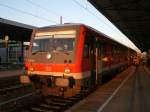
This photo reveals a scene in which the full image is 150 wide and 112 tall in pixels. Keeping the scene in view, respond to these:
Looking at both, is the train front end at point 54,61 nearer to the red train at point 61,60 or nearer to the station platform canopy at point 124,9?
the red train at point 61,60

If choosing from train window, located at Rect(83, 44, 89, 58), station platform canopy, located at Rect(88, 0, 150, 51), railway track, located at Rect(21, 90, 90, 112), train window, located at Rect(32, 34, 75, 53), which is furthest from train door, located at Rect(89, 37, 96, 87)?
station platform canopy, located at Rect(88, 0, 150, 51)

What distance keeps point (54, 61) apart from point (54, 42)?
31.4 inches

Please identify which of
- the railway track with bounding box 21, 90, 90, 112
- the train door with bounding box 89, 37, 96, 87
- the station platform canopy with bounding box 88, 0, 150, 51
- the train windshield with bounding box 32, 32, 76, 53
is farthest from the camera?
the station platform canopy with bounding box 88, 0, 150, 51

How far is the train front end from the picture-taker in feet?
39.8

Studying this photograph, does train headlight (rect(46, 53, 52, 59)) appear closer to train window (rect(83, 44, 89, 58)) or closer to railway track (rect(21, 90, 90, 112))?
train window (rect(83, 44, 89, 58))

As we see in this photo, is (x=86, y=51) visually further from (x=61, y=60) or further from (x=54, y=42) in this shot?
(x=54, y=42)

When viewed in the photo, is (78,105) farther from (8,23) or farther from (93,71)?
(8,23)

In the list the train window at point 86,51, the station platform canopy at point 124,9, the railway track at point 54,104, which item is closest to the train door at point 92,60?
the train window at point 86,51

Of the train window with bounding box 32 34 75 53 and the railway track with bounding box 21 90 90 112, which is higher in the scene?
the train window with bounding box 32 34 75 53

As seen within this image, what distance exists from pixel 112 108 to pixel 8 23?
24.9m

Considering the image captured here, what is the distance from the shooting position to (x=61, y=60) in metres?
12.4

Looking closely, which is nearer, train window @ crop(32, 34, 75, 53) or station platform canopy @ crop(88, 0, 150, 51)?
train window @ crop(32, 34, 75, 53)

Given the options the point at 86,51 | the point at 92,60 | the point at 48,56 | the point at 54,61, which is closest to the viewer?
the point at 54,61

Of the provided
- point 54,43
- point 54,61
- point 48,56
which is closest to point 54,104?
point 54,61
